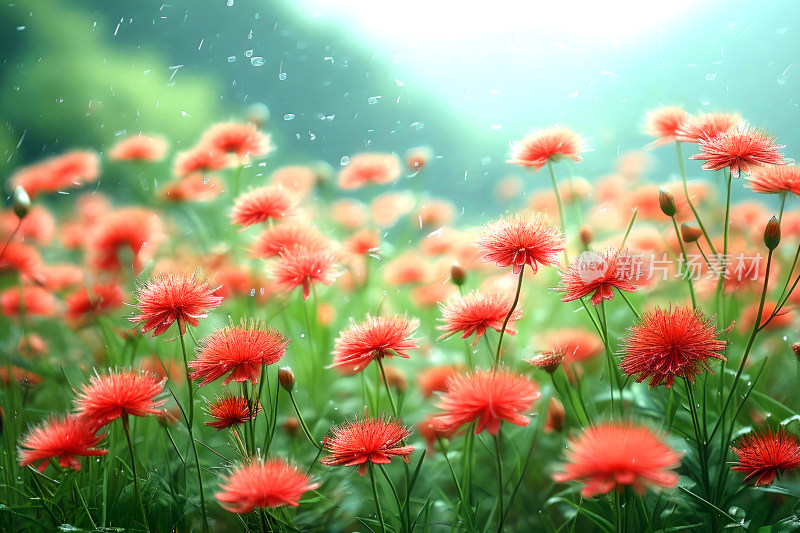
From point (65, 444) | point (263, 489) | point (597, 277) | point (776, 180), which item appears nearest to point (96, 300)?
point (65, 444)

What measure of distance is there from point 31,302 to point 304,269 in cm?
35

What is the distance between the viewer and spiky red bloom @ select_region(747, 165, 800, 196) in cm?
37

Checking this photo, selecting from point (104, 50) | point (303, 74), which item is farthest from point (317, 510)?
point (104, 50)

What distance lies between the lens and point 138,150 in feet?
1.94

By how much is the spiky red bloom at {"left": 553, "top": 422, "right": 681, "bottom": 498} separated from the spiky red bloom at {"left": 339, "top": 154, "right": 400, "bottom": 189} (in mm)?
318

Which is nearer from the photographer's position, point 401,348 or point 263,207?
point 401,348

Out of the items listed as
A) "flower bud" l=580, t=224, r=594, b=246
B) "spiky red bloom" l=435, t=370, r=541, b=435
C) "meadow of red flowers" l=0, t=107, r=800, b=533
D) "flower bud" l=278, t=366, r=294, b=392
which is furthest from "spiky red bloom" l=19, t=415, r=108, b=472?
"flower bud" l=580, t=224, r=594, b=246

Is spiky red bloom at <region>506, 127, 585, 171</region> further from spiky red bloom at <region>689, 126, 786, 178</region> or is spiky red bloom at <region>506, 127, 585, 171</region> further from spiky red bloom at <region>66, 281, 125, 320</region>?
spiky red bloom at <region>66, 281, 125, 320</region>

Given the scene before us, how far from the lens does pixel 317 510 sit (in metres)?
0.43

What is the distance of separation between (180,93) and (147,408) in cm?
37

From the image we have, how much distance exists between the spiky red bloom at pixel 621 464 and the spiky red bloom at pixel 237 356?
0.17 metres

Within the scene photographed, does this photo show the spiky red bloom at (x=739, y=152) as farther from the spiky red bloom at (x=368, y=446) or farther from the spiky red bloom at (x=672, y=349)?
the spiky red bloom at (x=368, y=446)

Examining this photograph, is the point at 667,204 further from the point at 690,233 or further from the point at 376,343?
the point at 376,343

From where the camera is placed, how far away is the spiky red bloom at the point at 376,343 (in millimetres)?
339
